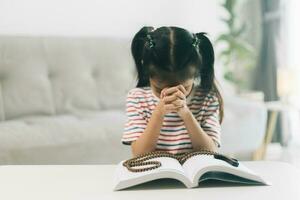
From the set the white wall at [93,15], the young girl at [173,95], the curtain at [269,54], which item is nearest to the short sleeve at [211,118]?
the young girl at [173,95]

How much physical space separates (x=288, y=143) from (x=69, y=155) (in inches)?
75.4

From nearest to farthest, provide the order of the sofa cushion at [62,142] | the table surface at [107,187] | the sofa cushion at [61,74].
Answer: the table surface at [107,187] < the sofa cushion at [62,142] < the sofa cushion at [61,74]

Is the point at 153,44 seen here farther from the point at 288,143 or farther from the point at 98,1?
the point at 288,143

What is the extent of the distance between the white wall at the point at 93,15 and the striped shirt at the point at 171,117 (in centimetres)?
172

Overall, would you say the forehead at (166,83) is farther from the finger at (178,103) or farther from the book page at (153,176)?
the book page at (153,176)

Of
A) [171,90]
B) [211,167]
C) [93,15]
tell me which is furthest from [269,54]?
[211,167]

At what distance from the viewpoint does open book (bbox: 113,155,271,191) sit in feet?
2.88

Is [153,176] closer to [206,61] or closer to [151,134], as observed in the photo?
[151,134]

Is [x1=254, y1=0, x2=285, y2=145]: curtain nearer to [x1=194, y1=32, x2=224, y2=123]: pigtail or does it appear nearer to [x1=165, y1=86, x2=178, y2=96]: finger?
[x1=194, y1=32, x2=224, y2=123]: pigtail

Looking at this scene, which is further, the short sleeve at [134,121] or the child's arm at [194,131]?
the short sleeve at [134,121]

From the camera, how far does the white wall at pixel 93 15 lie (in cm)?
280

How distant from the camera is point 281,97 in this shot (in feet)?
10.3

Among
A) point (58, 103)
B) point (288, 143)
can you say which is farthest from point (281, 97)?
point (58, 103)

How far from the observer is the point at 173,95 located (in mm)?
1125
